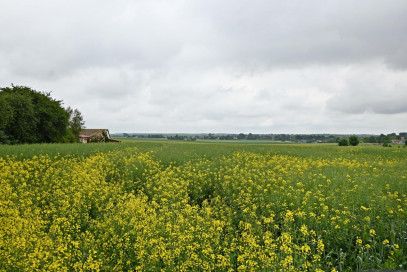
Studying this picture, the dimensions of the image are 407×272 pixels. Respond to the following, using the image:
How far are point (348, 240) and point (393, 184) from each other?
4.19m

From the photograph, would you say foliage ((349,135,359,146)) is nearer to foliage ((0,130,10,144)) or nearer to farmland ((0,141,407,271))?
farmland ((0,141,407,271))

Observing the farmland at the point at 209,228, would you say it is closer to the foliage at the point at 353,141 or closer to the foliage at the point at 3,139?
the foliage at the point at 3,139

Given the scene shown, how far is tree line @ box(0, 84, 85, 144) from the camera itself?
106 ft

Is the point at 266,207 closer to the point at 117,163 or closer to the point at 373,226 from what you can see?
the point at 373,226

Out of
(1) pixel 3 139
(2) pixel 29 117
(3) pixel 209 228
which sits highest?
(2) pixel 29 117

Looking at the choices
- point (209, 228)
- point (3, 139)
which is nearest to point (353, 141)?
point (209, 228)

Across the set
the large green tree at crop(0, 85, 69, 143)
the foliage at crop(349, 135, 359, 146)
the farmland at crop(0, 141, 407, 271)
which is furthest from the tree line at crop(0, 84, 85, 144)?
the foliage at crop(349, 135, 359, 146)

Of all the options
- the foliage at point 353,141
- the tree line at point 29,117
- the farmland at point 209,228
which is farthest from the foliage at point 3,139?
the foliage at point 353,141

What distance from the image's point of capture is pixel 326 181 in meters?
9.26

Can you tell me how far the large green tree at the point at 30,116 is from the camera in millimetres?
32938

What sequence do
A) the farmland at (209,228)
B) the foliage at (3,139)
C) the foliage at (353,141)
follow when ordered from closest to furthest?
the farmland at (209,228)
the foliage at (3,139)
the foliage at (353,141)

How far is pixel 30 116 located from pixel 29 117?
0.32 m

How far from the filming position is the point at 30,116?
36.5 metres

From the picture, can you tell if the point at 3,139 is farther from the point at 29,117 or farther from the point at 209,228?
the point at 209,228
